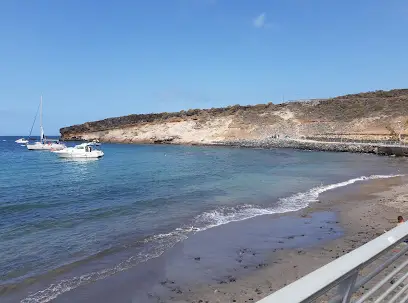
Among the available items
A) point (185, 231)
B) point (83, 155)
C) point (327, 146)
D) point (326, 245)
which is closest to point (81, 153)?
point (83, 155)

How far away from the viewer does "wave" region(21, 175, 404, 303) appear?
8.44 m

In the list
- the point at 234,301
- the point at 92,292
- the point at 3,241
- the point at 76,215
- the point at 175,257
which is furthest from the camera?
the point at 76,215

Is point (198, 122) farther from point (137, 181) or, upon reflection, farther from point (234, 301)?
point (234, 301)

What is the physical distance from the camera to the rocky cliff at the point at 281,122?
78.4 m

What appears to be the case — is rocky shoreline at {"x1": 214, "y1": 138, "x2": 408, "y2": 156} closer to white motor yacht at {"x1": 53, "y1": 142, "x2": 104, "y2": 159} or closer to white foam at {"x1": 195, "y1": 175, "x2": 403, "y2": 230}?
white foam at {"x1": 195, "y1": 175, "x2": 403, "y2": 230}

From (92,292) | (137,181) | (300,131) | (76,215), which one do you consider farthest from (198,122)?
(92,292)

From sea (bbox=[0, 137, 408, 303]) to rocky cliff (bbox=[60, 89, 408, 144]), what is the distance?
50.9 metres

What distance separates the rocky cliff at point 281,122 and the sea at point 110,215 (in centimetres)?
5089

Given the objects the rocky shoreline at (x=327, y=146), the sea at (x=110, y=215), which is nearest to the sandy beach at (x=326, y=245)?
the sea at (x=110, y=215)

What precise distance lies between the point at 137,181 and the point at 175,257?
57.0 ft

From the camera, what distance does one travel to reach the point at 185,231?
13219mm

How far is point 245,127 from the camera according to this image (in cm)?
9525

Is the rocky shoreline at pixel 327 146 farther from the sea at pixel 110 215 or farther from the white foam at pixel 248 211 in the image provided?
the white foam at pixel 248 211

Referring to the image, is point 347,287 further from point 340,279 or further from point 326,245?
point 326,245
